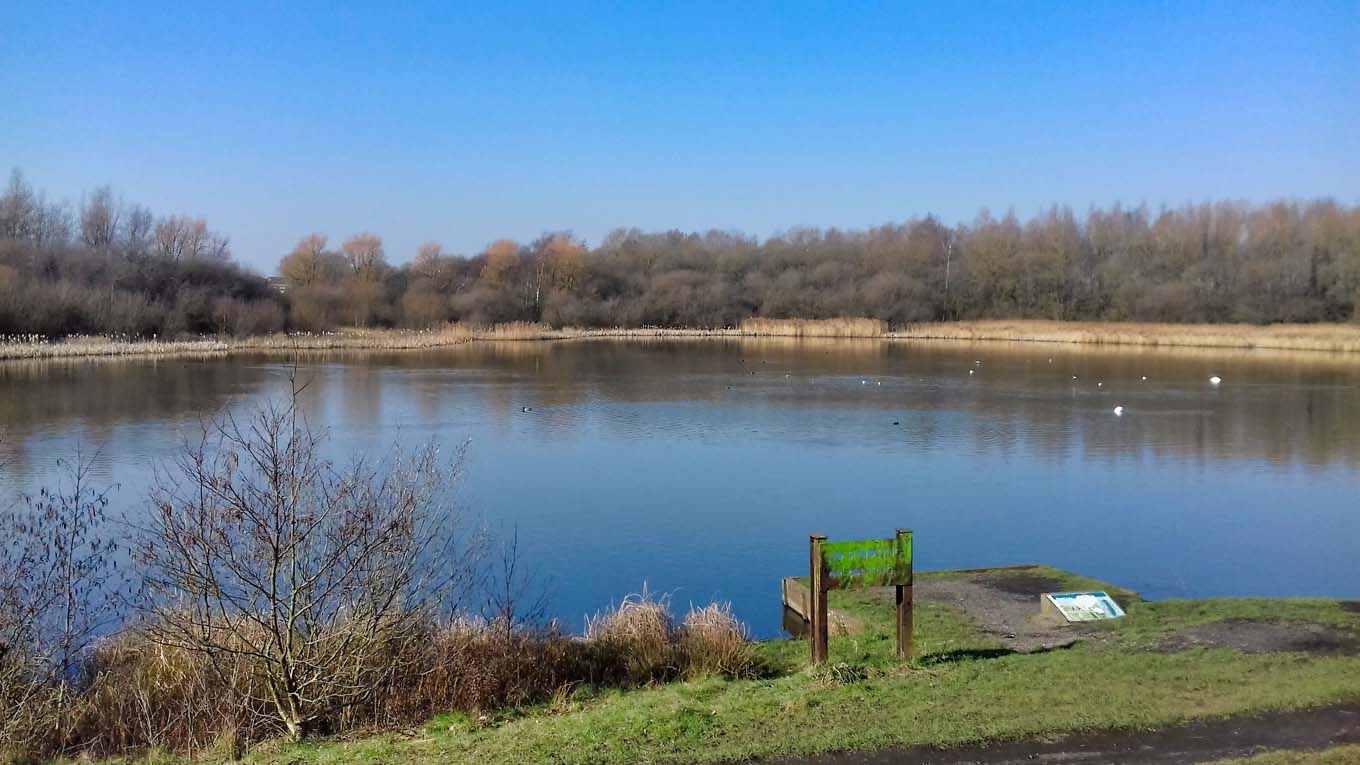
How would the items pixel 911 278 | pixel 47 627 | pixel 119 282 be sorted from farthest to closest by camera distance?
pixel 911 278, pixel 119 282, pixel 47 627

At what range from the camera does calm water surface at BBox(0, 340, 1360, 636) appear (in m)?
9.79

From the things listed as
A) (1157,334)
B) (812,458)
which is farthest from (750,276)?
(812,458)

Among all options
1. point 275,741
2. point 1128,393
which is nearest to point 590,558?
point 275,741

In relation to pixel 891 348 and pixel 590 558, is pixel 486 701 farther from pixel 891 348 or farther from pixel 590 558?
pixel 891 348

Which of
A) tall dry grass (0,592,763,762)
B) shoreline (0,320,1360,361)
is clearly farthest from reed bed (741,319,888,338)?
tall dry grass (0,592,763,762)

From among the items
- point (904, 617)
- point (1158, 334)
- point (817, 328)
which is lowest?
point (904, 617)

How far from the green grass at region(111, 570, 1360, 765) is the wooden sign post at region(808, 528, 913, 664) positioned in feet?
0.61

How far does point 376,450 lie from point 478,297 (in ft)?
137

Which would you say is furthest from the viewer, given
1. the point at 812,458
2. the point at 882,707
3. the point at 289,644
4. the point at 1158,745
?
the point at 812,458

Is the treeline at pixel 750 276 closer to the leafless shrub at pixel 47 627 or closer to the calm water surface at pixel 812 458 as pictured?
the calm water surface at pixel 812 458

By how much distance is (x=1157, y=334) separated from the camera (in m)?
46.3

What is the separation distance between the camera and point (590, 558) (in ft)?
31.8

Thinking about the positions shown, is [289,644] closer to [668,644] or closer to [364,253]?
[668,644]

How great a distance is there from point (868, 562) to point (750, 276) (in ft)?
191
